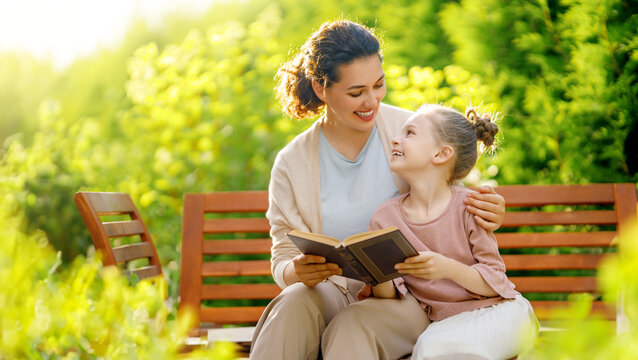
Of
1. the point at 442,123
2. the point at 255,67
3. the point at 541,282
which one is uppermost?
the point at 255,67

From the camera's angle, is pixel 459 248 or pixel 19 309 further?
pixel 459 248

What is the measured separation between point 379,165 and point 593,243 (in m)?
1.16

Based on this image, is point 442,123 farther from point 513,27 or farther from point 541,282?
point 513,27

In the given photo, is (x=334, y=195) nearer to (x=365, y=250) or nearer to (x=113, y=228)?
(x=365, y=250)

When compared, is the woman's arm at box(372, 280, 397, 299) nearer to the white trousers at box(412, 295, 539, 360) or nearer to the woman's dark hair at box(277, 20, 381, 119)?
the white trousers at box(412, 295, 539, 360)

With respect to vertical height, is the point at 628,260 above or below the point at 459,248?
above

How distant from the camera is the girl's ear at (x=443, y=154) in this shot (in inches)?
96.9

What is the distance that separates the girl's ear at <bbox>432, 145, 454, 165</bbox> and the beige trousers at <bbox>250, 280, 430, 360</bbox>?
531 millimetres

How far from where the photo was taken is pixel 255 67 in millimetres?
5043

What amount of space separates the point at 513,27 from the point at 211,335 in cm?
267

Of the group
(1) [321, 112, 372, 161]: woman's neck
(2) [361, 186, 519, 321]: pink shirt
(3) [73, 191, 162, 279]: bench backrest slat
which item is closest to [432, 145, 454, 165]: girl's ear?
(2) [361, 186, 519, 321]: pink shirt

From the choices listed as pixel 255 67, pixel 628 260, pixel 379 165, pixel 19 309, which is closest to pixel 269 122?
pixel 255 67

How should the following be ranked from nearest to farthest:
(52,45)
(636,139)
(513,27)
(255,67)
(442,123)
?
(442,123)
(636,139)
(513,27)
(255,67)
(52,45)

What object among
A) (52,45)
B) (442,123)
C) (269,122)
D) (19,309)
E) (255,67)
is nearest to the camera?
(19,309)
